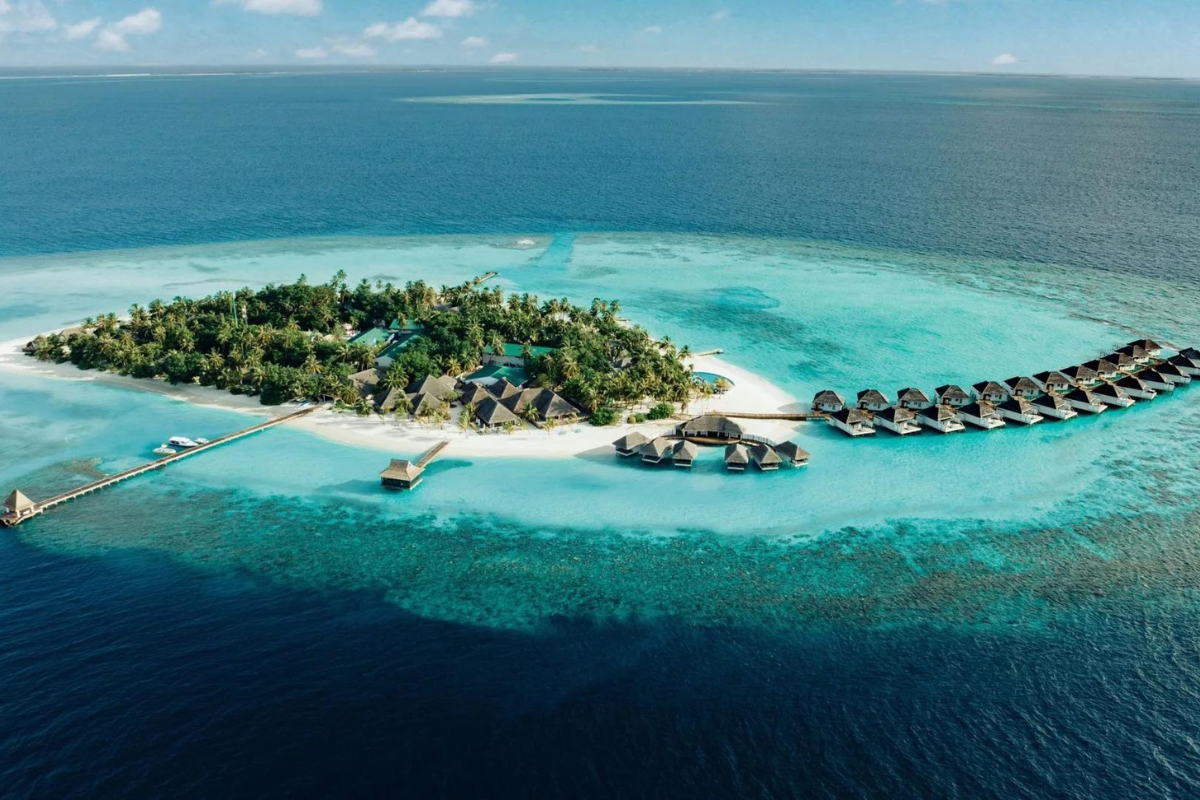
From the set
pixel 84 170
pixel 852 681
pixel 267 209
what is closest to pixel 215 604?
pixel 852 681

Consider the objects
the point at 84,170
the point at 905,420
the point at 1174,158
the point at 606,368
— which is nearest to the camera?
the point at 905,420

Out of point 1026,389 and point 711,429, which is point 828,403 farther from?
point 1026,389

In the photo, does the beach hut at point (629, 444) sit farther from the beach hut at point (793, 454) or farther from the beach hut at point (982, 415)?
the beach hut at point (982, 415)

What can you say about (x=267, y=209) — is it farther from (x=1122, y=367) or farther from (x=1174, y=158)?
(x=1174, y=158)

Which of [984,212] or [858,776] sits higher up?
[984,212]

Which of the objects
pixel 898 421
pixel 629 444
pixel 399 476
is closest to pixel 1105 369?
pixel 898 421

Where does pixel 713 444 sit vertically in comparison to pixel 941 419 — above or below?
below

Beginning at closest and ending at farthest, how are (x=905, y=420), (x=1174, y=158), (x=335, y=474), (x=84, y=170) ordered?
(x=335, y=474) < (x=905, y=420) < (x=84, y=170) < (x=1174, y=158)
